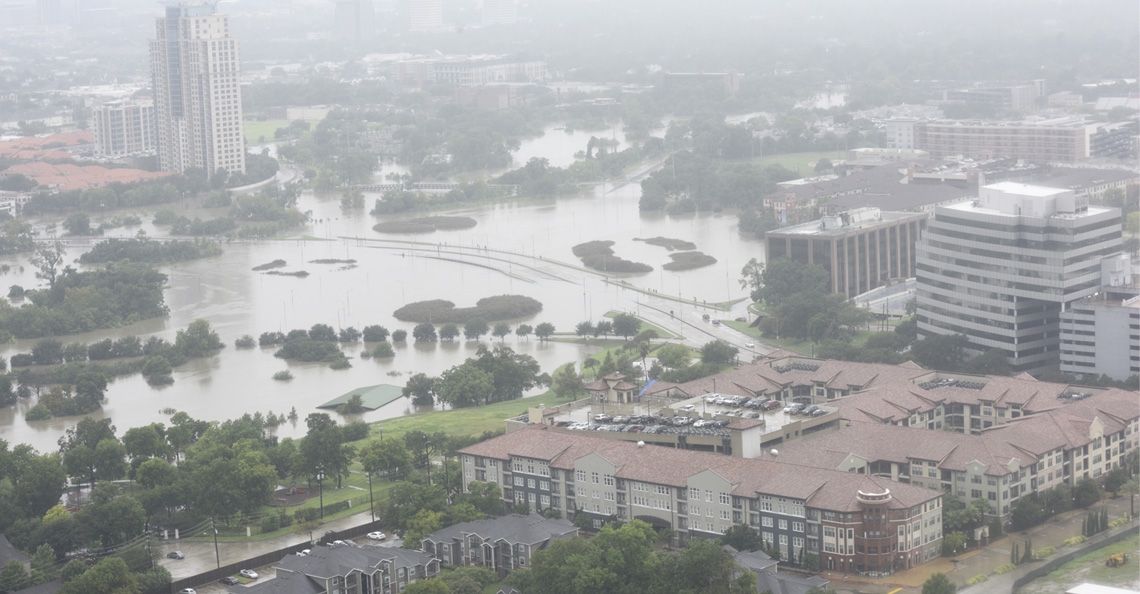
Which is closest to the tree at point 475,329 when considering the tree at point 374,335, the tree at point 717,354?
the tree at point 374,335

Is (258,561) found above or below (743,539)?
below

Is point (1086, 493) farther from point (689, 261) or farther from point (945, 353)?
point (689, 261)

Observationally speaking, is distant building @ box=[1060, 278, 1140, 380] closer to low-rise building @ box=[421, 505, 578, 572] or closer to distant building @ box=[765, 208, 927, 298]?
distant building @ box=[765, 208, 927, 298]

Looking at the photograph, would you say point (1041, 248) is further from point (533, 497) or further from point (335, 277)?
point (335, 277)

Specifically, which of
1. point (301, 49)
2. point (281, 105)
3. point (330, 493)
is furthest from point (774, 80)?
point (330, 493)

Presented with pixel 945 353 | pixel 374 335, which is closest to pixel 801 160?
pixel 374 335

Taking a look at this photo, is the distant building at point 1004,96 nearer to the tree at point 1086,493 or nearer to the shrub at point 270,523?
the tree at point 1086,493
